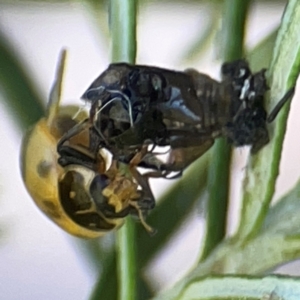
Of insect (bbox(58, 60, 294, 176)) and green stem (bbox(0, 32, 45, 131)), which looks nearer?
insect (bbox(58, 60, 294, 176))

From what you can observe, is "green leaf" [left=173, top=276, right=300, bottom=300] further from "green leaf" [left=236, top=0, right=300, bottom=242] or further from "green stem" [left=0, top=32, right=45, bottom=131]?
"green stem" [left=0, top=32, right=45, bottom=131]

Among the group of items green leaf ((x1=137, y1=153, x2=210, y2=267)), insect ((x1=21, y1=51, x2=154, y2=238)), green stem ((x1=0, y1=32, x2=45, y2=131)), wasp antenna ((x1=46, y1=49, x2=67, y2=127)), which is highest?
wasp antenna ((x1=46, y1=49, x2=67, y2=127))

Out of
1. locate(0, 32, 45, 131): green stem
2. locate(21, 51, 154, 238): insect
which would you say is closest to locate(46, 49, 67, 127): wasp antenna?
locate(21, 51, 154, 238): insect

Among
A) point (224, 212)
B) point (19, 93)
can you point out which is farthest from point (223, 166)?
point (19, 93)

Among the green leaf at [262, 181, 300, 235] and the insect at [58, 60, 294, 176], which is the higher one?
the insect at [58, 60, 294, 176]

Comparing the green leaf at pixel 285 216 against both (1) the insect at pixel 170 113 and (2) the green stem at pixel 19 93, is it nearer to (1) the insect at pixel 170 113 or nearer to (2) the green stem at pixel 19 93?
(1) the insect at pixel 170 113

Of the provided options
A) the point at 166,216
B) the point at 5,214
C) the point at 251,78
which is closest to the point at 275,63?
the point at 251,78

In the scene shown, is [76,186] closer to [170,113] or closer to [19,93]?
[170,113]

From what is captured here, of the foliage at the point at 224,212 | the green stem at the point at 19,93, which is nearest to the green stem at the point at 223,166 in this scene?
the foliage at the point at 224,212
